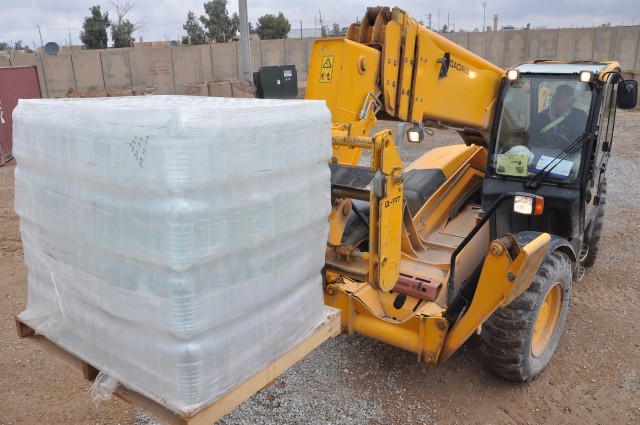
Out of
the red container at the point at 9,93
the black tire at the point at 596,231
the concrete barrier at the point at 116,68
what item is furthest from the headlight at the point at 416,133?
the concrete barrier at the point at 116,68

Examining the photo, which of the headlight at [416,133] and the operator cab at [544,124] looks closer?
the headlight at [416,133]

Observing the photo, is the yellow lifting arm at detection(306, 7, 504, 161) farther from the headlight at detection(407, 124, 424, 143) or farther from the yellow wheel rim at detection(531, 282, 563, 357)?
the yellow wheel rim at detection(531, 282, 563, 357)

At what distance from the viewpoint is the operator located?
4398 mm

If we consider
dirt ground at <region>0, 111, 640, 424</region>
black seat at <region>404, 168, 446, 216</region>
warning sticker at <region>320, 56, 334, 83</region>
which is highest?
warning sticker at <region>320, 56, 334, 83</region>

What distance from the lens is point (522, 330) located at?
376 cm

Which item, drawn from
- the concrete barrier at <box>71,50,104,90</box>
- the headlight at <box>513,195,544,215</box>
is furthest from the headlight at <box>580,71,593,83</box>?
the concrete barrier at <box>71,50,104,90</box>

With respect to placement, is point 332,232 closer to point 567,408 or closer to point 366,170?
point 366,170

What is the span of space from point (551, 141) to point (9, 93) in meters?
13.4

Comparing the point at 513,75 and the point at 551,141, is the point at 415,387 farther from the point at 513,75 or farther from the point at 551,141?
the point at 513,75

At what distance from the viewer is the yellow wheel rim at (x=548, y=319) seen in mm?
4316

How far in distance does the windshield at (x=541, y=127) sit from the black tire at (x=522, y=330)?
0.79 metres

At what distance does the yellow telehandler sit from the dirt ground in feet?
0.86

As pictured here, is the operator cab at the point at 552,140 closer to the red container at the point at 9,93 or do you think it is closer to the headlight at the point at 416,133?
the headlight at the point at 416,133

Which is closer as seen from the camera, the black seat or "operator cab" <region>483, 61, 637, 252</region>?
"operator cab" <region>483, 61, 637, 252</region>
